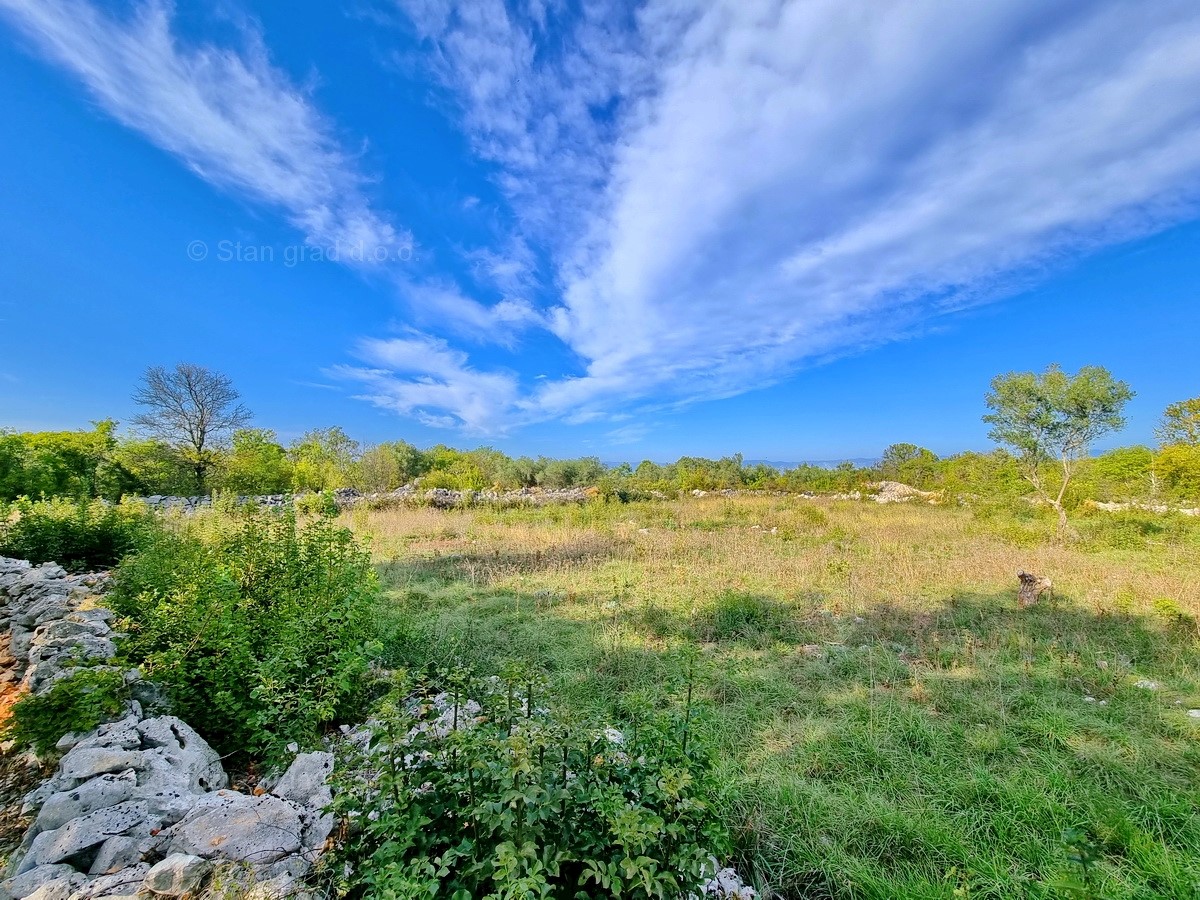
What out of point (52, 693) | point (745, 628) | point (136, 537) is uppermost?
point (136, 537)

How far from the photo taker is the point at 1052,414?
34.6 ft

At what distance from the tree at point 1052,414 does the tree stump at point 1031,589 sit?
218 inches

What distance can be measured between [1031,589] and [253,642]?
8.02 m

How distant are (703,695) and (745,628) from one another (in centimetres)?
156

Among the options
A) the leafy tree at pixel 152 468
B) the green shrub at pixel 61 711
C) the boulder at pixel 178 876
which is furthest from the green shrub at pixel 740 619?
the leafy tree at pixel 152 468

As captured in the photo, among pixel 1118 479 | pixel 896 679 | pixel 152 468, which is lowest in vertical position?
pixel 896 679

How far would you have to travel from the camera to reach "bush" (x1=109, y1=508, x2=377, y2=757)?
2.37m

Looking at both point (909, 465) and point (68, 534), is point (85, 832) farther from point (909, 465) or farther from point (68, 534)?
point (909, 465)

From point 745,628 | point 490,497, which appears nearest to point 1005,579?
point 745,628

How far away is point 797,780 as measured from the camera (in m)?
2.59

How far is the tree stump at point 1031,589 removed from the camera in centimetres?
558

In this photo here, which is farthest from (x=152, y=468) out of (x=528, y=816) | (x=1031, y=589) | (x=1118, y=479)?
(x=1118, y=479)

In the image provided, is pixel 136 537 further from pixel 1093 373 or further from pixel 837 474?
pixel 837 474

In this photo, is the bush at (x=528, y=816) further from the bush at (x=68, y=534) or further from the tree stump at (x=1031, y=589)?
the tree stump at (x=1031, y=589)
